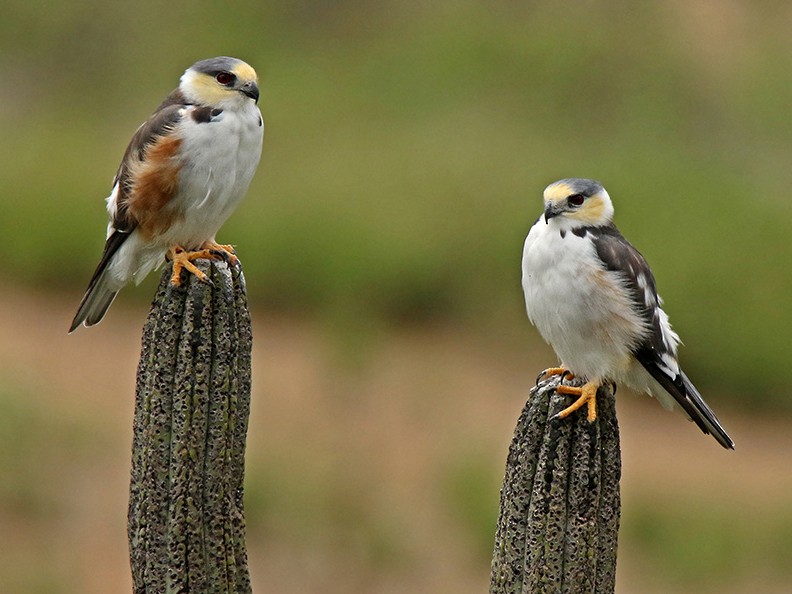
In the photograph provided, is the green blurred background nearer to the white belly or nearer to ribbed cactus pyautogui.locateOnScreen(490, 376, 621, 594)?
the white belly

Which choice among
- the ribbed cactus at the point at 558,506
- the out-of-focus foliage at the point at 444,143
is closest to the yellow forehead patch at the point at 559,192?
the ribbed cactus at the point at 558,506

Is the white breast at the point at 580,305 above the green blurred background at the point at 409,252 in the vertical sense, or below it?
below

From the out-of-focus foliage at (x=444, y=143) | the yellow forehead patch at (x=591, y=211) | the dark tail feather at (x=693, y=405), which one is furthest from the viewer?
the out-of-focus foliage at (x=444, y=143)

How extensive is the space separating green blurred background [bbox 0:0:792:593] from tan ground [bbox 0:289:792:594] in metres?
0.03

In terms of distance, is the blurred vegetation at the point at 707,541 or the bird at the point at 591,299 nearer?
the bird at the point at 591,299

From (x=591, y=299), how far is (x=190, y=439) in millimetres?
2069

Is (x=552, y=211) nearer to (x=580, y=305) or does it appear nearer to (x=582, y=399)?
(x=580, y=305)

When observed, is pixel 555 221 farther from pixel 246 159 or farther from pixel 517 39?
pixel 517 39

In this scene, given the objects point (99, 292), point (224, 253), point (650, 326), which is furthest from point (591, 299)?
point (99, 292)

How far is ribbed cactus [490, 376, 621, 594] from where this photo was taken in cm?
577

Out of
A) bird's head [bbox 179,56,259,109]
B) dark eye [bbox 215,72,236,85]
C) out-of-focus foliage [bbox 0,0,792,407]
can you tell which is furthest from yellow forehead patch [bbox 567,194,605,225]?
out-of-focus foliage [bbox 0,0,792,407]

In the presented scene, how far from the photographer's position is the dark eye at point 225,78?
7375mm

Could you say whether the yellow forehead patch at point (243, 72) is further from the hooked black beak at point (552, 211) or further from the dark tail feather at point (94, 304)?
→ the hooked black beak at point (552, 211)

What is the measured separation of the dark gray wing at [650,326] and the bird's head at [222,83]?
1.85 metres
